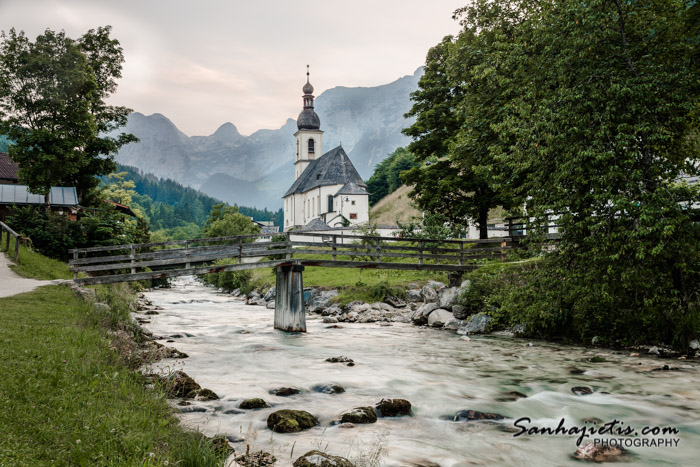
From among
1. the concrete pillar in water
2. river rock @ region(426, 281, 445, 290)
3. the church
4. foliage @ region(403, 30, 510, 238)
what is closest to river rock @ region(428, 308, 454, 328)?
the concrete pillar in water

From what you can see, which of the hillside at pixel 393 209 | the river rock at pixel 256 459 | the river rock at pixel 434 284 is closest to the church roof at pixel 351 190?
the hillside at pixel 393 209

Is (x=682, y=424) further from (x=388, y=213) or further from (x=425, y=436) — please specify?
(x=388, y=213)

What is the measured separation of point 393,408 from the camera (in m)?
8.93

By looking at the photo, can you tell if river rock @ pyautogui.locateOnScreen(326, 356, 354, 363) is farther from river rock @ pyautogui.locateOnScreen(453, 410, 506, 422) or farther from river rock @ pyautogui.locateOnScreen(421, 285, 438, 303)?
river rock @ pyautogui.locateOnScreen(421, 285, 438, 303)

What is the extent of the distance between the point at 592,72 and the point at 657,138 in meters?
2.61

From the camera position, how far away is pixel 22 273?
70.3ft

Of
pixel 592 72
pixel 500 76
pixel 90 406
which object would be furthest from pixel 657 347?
pixel 90 406

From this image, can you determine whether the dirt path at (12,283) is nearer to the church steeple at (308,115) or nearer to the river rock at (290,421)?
the river rock at (290,421)

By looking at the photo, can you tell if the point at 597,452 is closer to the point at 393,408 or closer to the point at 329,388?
the point at 393,408

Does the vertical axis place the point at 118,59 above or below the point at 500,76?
above

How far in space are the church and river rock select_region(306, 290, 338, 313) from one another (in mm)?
41110

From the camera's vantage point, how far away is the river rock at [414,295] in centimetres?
2897

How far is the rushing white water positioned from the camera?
7.07m

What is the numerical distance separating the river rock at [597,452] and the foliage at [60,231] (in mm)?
29087
